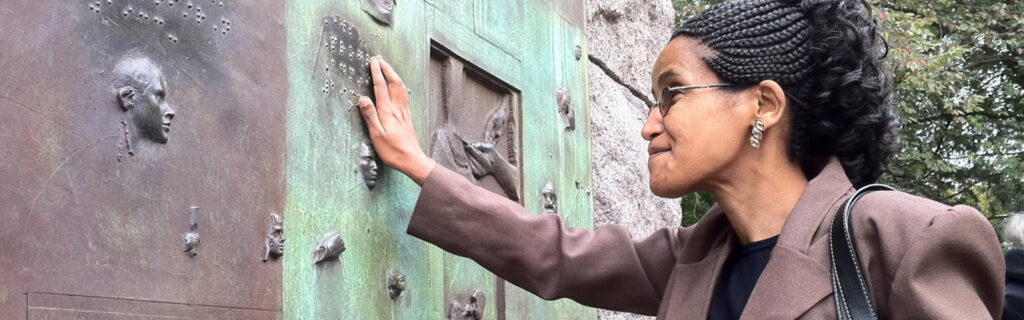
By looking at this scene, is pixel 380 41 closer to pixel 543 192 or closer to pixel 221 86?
pixel 221 86

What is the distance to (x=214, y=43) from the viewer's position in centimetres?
199

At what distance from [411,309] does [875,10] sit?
15.7 feet

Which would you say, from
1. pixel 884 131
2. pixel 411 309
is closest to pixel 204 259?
pixel 411 309

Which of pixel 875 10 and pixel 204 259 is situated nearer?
pixel 204 259

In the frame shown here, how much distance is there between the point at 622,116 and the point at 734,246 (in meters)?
1.73

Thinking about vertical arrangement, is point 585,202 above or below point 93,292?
above

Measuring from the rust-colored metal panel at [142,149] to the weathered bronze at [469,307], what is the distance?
0.64m

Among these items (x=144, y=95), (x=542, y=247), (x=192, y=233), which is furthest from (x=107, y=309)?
(x=542, y=247)

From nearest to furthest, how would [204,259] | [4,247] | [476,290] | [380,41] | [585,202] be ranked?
[4,247] < [204,259] < [380,41] < [476,290] < [585,202]

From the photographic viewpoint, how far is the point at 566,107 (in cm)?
330

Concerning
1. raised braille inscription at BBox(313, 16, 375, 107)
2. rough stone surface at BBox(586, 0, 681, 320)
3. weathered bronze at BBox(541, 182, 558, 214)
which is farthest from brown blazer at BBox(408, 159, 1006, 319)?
rough stone surface at BBox(586, 0, 681, 320)

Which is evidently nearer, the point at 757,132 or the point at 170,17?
the point at 170,17

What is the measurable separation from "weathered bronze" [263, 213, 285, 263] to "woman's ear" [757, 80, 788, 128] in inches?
34.8

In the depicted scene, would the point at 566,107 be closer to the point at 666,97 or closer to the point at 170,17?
the point at 666,97
